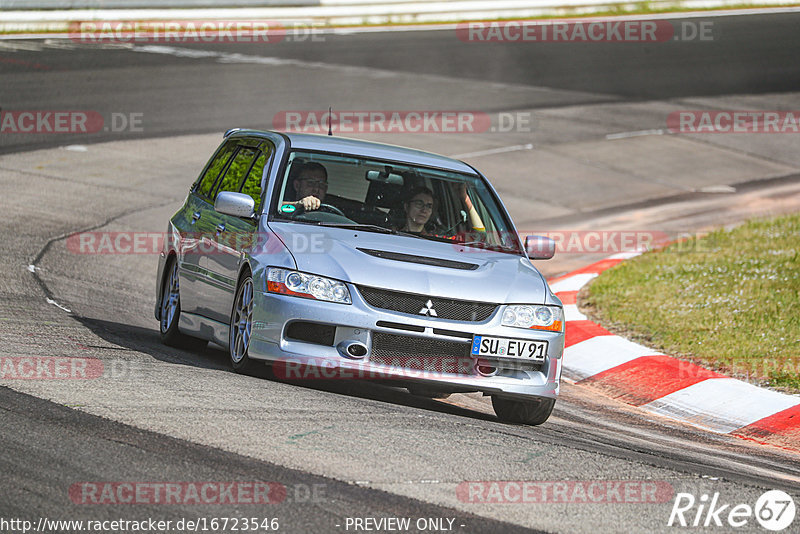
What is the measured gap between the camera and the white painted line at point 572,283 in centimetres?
1303

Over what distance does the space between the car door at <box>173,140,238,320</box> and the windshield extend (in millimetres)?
864

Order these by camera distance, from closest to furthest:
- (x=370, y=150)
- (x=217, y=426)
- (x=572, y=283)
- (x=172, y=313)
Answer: (x=217, y=426) < (x=370, y=150) < (x=172, y=313) < (x=572, y=283)

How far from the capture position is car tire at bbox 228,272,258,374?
7426 mm

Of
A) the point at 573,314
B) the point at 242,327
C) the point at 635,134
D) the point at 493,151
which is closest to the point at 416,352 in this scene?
the point at 242,327

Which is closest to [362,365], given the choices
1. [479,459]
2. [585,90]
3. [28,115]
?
[479,459]

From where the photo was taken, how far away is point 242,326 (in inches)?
298

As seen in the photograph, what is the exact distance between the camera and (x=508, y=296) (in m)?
7.34

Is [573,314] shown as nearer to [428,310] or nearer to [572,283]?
[572,283]

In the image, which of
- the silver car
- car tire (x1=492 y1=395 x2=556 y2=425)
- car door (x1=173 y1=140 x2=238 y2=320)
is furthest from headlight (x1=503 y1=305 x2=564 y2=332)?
car door (x1=173 y1=140 x2=238 y2=320)

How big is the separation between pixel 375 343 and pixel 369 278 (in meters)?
0.37

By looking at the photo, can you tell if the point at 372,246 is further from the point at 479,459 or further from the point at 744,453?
the point at 744,453

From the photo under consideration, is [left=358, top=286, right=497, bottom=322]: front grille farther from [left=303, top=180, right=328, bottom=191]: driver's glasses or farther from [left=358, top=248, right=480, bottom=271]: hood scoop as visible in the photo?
[left=303, top=180, right=328, bottom=191]: driver's glasses

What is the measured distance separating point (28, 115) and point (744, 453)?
15.1 meters

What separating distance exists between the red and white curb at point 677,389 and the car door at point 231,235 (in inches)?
122
